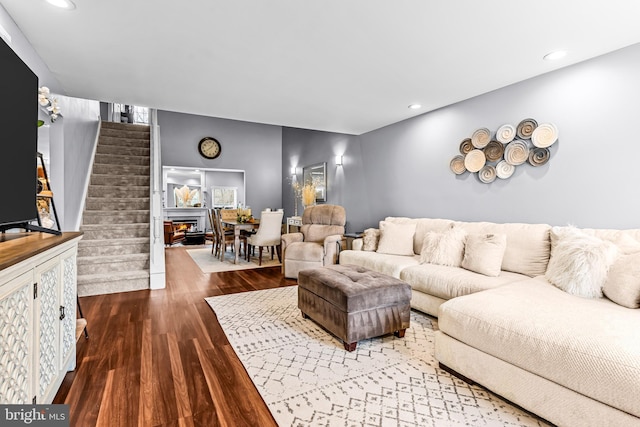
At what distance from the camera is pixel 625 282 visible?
191 cm

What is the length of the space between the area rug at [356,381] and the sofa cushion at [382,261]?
2.05 feet

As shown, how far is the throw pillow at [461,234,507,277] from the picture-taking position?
2.76 m

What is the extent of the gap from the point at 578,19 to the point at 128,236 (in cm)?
534

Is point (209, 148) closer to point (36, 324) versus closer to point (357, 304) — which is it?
point (357, 304)

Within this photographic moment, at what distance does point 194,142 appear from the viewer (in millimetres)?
8219

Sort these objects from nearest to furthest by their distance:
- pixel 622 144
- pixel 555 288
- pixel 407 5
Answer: pixel 407 5 < pixel 555 288 < pixel 622 144

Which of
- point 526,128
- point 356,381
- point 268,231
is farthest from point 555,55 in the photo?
point 268,231

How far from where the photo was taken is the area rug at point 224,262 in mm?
5180

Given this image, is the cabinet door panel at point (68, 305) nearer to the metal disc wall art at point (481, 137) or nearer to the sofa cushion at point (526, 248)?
the sofa cushion at point (526, 248)

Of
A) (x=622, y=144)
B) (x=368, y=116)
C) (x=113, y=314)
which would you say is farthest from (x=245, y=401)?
(x=368, y=116)

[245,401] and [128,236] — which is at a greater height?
[128,236]

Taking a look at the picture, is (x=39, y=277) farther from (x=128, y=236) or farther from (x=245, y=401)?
(x=128, y=236)

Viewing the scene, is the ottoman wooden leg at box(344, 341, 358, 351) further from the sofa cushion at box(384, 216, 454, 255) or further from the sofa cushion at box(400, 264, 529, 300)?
the sofa cushion at box(384, 216, 454, 255)

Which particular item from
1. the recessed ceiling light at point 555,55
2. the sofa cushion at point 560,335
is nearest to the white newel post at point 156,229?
the sofa cushion at point 560,335
